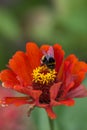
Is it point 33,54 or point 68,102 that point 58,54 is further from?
point 68,102

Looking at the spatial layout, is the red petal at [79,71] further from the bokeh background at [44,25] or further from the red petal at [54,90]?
the bokeh background at [44,25]

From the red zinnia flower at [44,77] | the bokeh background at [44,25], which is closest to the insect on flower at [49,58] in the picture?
the red zinnia flower at [44,77]

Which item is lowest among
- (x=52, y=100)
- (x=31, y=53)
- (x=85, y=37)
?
(x=52, y=100)

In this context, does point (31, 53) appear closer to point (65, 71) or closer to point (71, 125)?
point (65, 71)

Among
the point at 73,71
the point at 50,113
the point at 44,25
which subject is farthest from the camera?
the point at 44,25

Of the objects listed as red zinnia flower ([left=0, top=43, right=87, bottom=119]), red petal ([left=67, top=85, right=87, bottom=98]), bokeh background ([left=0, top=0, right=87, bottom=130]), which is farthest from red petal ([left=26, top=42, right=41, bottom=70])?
bokeh background ([left=0, top=0, right=87, bottom=130])

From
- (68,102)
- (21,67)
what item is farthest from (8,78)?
(68,102)

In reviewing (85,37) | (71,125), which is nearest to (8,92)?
(71,125)
